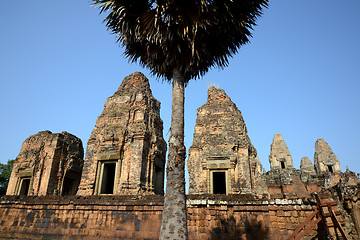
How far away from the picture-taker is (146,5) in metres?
6.36

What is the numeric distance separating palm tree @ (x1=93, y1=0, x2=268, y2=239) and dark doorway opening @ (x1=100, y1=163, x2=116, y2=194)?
355 inches

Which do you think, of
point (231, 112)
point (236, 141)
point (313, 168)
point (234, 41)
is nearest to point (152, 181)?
point (236, 141)

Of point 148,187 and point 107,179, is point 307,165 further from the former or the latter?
point 107,179

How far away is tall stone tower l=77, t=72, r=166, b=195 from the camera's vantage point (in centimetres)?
1301

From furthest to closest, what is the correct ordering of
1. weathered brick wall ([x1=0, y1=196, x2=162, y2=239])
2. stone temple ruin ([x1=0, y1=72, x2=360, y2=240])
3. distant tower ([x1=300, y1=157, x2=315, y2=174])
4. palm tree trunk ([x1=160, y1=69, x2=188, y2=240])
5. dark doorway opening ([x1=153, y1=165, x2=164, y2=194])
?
distant tower ([x1=300, y1=157, x2=315, y2=174]) < dark doorway opening ([x1=153, y1=165, x2=164, y2=194]) < weathered brick wall ([x1=0, y1=196, x2=162, y2=239]) < stone temple ruin ([x1=0, y1=72, x2=360, y2=240]) < palm tree trunk ([x1=160, y1=69, x2=188, y2=240])

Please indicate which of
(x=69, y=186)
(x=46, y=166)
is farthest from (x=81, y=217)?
(x=69, y=186)

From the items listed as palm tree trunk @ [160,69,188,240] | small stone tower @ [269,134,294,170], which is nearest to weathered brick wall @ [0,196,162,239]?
palm tree trunk @ [160,69,188,240]

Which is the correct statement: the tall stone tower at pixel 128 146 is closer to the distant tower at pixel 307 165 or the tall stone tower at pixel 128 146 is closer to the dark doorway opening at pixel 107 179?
the dark doorway opening at pixel 107 179

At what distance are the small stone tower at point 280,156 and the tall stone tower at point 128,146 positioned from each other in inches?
649

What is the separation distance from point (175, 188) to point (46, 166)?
1440 centimetres

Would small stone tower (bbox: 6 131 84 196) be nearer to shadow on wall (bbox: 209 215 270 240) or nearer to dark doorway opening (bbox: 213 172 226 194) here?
dark doorway opening (bbox: 213 172 226 194)

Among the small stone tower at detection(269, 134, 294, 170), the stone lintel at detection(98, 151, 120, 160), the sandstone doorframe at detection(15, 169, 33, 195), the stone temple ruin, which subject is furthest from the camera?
the small stone tower at detection(269, 134, 294, 170)

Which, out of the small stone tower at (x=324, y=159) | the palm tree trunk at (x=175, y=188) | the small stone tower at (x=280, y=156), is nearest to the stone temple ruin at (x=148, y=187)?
the palm tree trunk at (x=175, y=188)

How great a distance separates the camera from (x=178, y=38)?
19.8 ft
